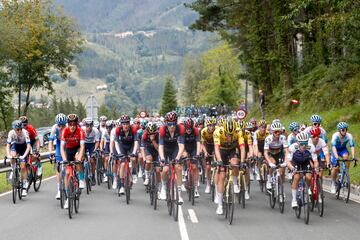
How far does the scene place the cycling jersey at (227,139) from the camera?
12133mm

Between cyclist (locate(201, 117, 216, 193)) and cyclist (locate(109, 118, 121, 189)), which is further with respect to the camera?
cyclist (locate(201, 117, 216, 193))

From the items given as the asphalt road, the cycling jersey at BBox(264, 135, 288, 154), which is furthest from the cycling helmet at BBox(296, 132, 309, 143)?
the cycling jersey at BBox(264, 135, 288, 154)

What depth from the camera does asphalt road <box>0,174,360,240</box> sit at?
32.8ft

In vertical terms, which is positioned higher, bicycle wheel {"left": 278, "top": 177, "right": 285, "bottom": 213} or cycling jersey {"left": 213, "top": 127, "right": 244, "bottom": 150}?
cycling jersey {"left": 213, "top": 127, "right": 244, "bottom": 150}

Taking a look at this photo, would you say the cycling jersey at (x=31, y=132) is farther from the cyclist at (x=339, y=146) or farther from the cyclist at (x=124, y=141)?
the cyclist at (x=339, y=146)

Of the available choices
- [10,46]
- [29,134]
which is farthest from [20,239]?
[10,46]

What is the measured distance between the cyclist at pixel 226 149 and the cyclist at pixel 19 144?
17.7 feet

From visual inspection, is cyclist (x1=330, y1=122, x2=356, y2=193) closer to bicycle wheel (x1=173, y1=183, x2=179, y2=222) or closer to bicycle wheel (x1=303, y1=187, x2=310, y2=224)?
bicycle wheel (x1=303, y1=187, x2=310, y2=224)

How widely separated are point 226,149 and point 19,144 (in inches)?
239

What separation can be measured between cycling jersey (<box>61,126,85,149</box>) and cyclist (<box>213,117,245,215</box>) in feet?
10.5

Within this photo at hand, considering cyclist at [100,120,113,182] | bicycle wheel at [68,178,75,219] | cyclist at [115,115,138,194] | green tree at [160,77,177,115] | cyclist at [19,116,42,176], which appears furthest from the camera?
green tree at [160,77,177,115]

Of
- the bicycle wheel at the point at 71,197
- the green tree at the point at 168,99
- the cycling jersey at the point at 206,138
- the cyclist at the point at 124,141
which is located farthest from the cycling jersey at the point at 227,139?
the green tree at the point at 168,99

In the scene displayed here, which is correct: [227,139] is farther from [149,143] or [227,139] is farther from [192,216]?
[149,143]

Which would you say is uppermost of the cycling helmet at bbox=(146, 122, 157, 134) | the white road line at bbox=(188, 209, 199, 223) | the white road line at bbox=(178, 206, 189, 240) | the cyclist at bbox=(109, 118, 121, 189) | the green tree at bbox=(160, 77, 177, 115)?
the green tree at bbox=(160, 77, 177, 115)
